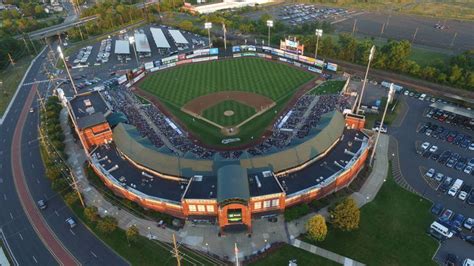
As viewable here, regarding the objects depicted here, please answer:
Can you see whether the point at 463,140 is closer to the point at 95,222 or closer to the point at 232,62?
the point at 232,62

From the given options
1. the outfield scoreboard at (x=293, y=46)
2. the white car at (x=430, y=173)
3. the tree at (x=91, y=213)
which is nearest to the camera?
the tree at (x=91, y=213)

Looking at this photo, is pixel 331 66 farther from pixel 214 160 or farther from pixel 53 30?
pixel 53 30

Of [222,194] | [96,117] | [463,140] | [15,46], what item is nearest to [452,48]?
[463,140]

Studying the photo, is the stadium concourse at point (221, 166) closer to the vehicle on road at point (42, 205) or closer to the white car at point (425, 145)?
the vehicle on road at point (42, 205)

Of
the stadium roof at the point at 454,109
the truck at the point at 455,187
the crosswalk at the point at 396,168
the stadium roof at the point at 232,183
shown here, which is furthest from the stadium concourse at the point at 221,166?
the stadium roof at the point at 454,109

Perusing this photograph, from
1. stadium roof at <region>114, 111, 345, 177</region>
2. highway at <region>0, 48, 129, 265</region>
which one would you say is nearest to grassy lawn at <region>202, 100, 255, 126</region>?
stadium roof at <region>114, 111, 345, 177</region>

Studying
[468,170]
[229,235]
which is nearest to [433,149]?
[468,170]

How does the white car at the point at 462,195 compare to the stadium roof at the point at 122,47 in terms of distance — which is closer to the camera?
the white car at the point at 462,195
